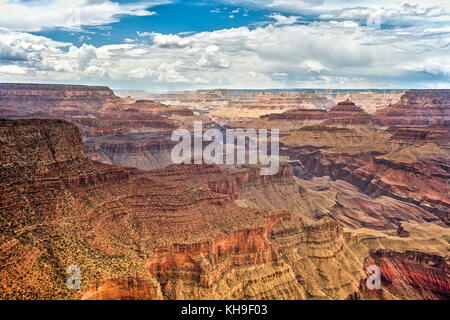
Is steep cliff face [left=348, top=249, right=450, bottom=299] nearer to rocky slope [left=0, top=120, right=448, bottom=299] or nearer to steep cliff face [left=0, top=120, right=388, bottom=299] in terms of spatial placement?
rocky slope [left=0, top=120, right=448, bottom=299]

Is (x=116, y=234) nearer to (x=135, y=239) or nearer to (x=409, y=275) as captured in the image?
(x=135, y=239)

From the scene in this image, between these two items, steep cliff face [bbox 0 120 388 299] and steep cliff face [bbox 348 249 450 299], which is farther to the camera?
steep cliff face [bbox 348 249 450 299]

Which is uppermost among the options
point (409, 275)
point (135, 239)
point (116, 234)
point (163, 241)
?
point (116, 234)

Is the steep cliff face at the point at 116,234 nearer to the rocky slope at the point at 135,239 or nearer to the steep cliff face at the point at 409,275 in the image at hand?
the rocky slope at the point at 135,239

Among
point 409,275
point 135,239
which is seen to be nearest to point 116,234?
point 135,239

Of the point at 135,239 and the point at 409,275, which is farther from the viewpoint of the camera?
the point at 409,275

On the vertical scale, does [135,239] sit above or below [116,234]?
below

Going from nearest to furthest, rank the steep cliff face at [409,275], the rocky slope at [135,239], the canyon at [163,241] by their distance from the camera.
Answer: the rocky slope at [135,239] < the canyon at [163,241] < the steep cliff face at [409,275]

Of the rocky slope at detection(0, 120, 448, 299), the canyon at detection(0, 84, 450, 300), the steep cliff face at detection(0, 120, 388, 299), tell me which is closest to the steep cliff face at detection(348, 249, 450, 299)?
the canyon at detection(0, 84, 450, 300)

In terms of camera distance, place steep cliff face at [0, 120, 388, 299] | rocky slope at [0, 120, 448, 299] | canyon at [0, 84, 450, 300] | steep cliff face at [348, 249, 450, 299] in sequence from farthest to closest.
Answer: steep cliff face at [348, 249, 450, 299] < canyon at [0, 84, 450, 300] < rocky slope at [0, 120, 448, 299] < steep cliff face at [0, 120, 388, 299]

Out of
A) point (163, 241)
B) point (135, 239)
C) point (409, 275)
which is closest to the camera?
point (135, 239)

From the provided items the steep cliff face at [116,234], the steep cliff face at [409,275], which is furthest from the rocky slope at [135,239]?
the steep cliff face at [409,275]
